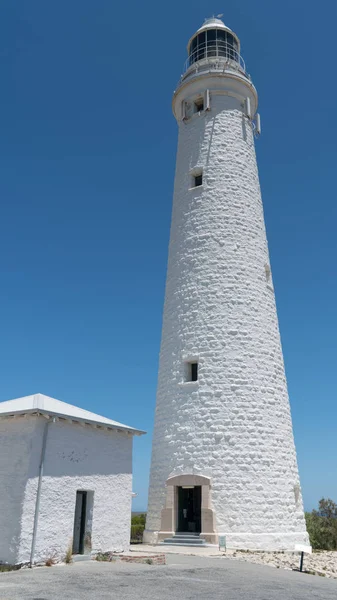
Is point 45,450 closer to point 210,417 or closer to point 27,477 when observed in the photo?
point 27,477

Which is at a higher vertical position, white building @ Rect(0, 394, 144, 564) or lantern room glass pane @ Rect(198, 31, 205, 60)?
lantern room glass pane @ Rect(198, 31, 205, 60)

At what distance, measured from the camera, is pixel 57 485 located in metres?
12.9

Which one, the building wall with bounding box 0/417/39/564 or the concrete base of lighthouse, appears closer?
the building wall with bounding box 0/417/39/564

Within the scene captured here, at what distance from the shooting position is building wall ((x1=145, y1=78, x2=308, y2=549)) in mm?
16500

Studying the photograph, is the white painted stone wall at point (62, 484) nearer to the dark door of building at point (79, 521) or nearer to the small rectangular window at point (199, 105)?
the dark door of building at point (79, 521)

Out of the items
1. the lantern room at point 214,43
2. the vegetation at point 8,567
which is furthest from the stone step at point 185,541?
the lantern room at point 214,43

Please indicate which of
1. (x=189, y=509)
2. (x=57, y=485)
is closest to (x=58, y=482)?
(x=57, y=485)

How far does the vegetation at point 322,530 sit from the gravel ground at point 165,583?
9949mm

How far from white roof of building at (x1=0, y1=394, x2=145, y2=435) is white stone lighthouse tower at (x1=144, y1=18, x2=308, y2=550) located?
263 centimetres

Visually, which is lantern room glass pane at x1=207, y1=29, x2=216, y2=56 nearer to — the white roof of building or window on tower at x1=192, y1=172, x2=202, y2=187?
window on tower at x1=192, y1=172, x2=202, y2=187

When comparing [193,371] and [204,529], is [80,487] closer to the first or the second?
[204,529]

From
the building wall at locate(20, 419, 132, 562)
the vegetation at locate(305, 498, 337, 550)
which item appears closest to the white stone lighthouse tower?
the building wall at locate(20, 419, 132, 562)

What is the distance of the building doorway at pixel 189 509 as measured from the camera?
17.0 m

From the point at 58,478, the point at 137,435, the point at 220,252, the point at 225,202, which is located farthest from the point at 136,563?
the point at 225,202
